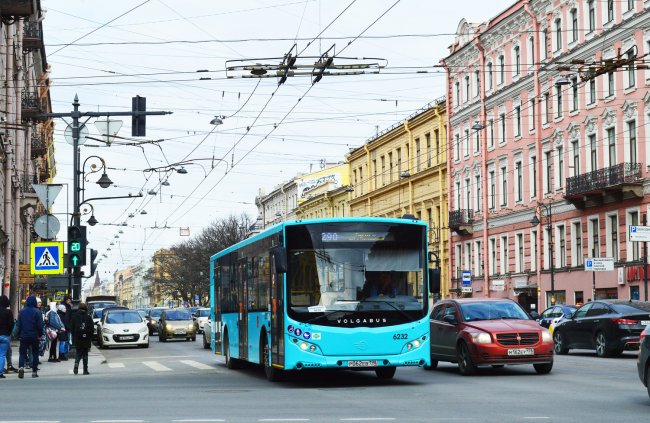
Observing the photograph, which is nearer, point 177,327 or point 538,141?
point 177,327

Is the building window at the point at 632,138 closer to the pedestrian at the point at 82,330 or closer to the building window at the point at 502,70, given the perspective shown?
the building window at the point at 502,70

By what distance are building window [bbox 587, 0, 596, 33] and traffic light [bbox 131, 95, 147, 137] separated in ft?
92.4

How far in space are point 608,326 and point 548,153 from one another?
90.6ft

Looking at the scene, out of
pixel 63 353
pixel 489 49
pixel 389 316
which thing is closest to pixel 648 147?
pixel 489 49

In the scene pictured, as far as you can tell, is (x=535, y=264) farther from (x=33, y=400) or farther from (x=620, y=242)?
(x=33, y=400)

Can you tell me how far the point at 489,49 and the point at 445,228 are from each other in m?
12.6

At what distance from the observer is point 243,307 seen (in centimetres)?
2420

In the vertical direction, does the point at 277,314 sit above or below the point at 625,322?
→ above

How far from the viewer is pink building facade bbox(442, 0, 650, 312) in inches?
1861

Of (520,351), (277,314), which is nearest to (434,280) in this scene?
(520,351)

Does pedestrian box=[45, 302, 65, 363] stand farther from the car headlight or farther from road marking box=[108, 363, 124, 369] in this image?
the car headlight

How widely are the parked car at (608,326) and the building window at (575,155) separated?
22.2 m

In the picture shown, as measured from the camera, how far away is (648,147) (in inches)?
1806

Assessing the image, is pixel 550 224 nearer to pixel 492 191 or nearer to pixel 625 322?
pixel 492 191
